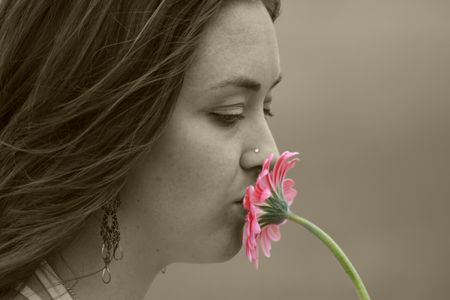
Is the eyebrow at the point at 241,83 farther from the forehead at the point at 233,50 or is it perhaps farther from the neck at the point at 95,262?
the neck at the point at 95,262

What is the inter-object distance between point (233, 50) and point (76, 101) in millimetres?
270

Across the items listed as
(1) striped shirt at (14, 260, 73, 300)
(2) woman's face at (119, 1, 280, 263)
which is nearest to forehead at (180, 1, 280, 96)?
(2) woman's face at (119, 1, 280, 263)

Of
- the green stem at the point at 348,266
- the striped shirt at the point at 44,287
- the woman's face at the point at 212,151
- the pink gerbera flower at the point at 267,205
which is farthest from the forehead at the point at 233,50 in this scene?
the striped shirt at the point at 44,287

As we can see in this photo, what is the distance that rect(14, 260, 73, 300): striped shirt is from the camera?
5.81ft

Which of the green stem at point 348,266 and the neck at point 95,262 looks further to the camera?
the neck at point 95,262

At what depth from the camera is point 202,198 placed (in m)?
1.75

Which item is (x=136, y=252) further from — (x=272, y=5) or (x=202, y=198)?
(x=272, y=5)

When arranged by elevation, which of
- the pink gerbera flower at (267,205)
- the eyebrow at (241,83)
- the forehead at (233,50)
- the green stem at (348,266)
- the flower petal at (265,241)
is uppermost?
the forehead at (233,50)

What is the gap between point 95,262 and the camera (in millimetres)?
1811

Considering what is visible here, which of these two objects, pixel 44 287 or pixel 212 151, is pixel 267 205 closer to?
pixel 212 151

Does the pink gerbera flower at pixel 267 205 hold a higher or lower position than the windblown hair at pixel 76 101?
lower

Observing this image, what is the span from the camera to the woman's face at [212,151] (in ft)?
5.69

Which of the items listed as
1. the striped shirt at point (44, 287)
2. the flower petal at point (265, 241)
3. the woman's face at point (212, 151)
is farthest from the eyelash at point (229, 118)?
the striped shirt at point (44, 287)

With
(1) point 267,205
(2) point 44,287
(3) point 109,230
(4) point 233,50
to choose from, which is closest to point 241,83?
(4) point 233,50
